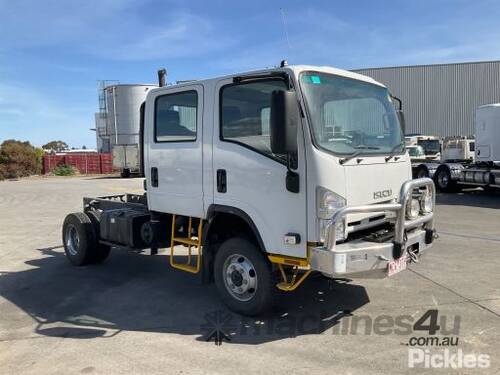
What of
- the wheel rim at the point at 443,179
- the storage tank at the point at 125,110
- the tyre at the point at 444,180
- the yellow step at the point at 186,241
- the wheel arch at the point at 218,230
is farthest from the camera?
the storage tank at the point at 125,110

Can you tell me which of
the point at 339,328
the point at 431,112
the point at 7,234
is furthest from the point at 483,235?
the point at 431,112

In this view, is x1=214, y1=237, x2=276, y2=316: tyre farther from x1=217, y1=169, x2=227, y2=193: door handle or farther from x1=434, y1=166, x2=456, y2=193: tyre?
x1=434, y1=166, x2=456, y2=193: tyre

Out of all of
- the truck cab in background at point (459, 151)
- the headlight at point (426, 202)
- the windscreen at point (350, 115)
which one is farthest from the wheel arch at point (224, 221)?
the truck cab in background at point (459, 151)

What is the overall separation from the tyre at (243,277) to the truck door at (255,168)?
29 centimetres

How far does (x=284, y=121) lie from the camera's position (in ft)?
14.6

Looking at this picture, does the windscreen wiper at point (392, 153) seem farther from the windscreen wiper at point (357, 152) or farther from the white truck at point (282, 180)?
the windscreen wiper at point (357, 152)

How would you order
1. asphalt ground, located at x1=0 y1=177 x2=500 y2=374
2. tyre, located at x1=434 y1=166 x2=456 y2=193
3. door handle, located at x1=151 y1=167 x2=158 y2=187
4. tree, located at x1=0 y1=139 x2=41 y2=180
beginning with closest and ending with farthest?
asphalt ground, located at x1=0 y1=177 x2=500 y2=374
door handle, located at x1=151 y1=167 x2=158 y2=187
tyre, located at x1=434 y1=166 x2=456 y2=193
tree, located at x1=0 y1=139 x2=41 y2=180

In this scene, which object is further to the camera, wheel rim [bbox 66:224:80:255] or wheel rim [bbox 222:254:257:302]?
wheel rim [bbox 66:224:80:255]

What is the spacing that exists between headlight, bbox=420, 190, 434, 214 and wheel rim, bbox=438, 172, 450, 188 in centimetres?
1536

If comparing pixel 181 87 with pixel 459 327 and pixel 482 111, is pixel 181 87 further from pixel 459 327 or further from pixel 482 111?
pixel 482 111

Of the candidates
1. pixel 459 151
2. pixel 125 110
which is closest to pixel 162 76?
pixel 459 151

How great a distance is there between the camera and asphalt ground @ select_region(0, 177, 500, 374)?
4.42 meters

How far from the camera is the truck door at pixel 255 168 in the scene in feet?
16.1

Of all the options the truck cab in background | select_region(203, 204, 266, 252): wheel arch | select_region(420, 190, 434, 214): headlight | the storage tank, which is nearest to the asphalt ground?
select_region(203, 204, 266, 252): wheel arch
